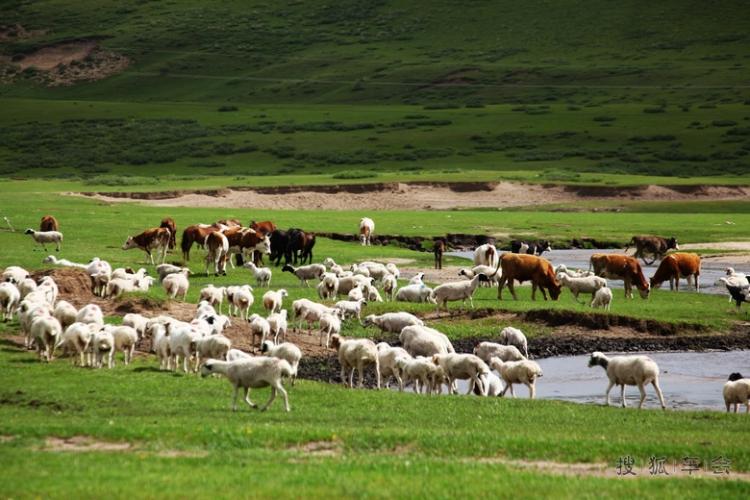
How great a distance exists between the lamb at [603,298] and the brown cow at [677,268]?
22.4ft

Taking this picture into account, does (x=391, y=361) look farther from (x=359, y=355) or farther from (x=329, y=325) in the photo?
(x=329, y=325)

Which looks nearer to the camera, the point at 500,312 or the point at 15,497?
the point at 15,497

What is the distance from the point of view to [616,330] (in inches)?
1196

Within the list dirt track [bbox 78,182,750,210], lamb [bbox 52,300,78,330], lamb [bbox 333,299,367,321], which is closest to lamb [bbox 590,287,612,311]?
lamb [bbox 333,299,367,321]

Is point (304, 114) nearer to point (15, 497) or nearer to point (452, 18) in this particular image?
point (452, 18)

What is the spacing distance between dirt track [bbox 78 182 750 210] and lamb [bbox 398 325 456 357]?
1691 inches

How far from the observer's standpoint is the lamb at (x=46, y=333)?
21.4 meters

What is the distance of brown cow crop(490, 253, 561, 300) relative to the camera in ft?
113

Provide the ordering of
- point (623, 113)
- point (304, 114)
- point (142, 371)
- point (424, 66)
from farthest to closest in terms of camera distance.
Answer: point (424, 66)
point (304, 114)
point (623, 113)
point (142, 371)

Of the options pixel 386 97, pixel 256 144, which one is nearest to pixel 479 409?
pixel 256 144

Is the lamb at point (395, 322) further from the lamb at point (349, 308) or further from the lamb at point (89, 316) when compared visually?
the lamb at point (89, 316)

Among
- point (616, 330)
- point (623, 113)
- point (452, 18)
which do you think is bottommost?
point (616, 330)

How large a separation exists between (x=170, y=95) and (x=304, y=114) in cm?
3381

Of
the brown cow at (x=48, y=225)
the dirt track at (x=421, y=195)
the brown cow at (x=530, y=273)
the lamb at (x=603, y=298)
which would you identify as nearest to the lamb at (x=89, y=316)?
the brown cow at (x=530, y=273)
